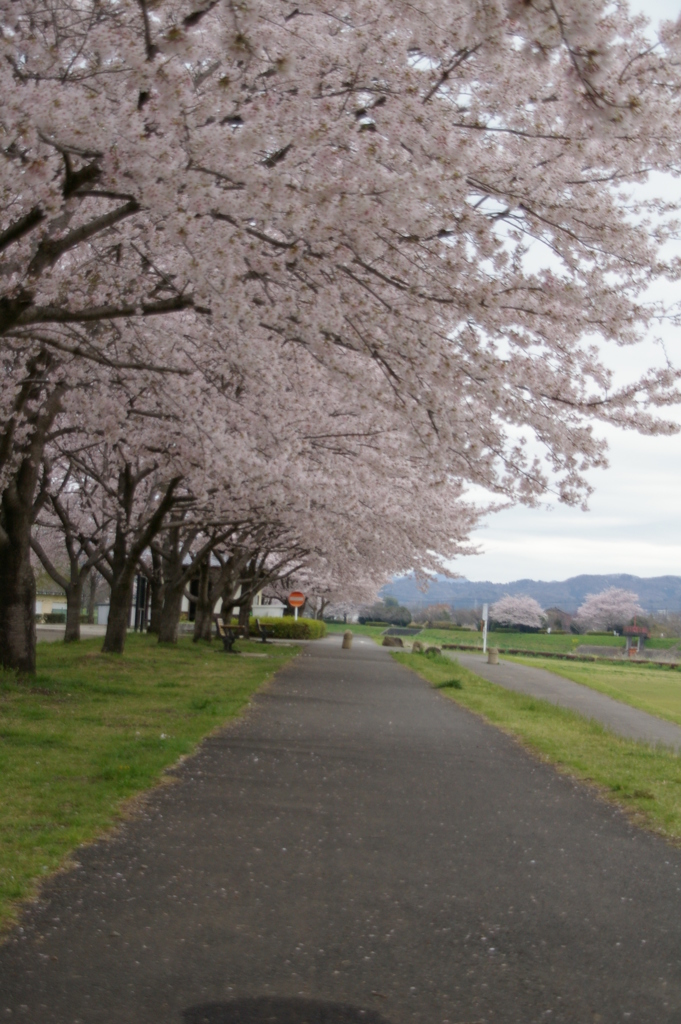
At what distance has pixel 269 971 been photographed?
4.18 m

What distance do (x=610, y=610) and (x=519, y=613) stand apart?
12.1 m

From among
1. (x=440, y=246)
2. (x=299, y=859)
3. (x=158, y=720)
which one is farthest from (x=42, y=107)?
(x=158, y=720)

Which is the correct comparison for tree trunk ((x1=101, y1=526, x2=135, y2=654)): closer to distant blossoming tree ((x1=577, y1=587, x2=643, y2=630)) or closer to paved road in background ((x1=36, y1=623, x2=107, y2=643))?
paved road in background ((x1=36, y1=623, x2=107, y2=643))

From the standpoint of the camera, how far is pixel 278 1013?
3781mm

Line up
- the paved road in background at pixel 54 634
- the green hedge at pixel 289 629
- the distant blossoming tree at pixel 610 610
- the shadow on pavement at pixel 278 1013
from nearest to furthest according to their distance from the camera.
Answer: the shadow on pavement at pixel 278 1013 → the paved road in background at pixel 54 634 → the green hedge at pixel 289 629 → the distant blossoming tree at pixel 610 610

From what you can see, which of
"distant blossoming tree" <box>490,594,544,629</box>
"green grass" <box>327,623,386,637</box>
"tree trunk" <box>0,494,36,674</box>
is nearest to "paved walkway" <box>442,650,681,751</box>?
"tree trunk" <box>0,494,36,674</box>

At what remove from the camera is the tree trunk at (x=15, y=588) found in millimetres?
15094

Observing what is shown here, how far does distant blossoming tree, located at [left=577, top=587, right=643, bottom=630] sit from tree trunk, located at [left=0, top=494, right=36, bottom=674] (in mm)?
115744

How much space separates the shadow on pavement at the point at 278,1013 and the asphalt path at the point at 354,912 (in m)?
0.01

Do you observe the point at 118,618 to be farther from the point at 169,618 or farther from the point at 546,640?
the point at 546,640

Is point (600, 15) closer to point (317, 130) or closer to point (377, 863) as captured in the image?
point (317, 130)

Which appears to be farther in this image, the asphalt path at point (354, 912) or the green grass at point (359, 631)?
the green grass at point (359, 631)

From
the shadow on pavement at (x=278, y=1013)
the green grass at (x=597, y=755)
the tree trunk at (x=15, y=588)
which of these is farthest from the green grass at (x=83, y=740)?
the green grass at (x=597, y=755)

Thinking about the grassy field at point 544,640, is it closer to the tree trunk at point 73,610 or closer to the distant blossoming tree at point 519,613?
the distant blossoming tree at point 519,613
